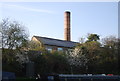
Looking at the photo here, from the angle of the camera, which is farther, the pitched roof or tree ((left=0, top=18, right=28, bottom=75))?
the pitched roof

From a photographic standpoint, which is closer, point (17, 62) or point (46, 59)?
point (17, 62)

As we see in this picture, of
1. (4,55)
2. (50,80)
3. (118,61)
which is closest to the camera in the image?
(50,80)

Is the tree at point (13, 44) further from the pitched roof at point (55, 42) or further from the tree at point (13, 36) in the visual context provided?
the pitched roof at point (55, 42)

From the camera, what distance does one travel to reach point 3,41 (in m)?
30.2

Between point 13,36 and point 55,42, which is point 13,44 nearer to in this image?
point 13,36

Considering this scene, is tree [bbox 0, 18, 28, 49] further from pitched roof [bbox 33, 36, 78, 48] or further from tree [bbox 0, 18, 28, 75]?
pitched roof [bbox 33, 36, 78, 48]

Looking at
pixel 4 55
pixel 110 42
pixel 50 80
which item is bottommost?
pixel 50 80

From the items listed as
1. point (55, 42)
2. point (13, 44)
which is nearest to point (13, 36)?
point (13, 44)

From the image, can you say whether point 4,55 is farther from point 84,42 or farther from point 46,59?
point 84,42

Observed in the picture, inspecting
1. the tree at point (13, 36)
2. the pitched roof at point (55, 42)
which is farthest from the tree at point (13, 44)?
the pitched roof at point (55, 42)

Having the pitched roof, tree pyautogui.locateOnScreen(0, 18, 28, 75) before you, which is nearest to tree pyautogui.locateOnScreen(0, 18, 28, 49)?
tree pyautogui.locateOnScreen(0, 18, 28, 75)

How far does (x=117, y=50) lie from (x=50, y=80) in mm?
21857

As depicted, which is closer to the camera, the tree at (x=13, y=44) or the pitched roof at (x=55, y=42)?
the tree at (x=13, y=44)

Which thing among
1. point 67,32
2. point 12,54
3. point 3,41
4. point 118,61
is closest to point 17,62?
point 12,54
